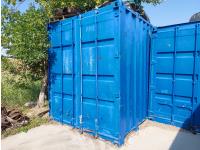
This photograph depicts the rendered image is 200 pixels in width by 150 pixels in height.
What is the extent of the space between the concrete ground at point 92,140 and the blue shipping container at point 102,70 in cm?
26

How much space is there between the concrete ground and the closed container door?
15.1 inches

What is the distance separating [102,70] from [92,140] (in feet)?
6.07

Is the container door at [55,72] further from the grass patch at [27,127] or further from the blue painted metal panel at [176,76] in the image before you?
the blue painted metal panel at [176,76]

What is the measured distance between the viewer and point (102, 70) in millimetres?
5008

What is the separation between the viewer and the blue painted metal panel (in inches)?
223

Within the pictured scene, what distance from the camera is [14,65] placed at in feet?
A: 24.4

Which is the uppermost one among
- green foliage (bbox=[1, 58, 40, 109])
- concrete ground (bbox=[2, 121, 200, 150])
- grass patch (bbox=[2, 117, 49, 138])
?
green foliage (bbox=[1, 58, 40, 109])

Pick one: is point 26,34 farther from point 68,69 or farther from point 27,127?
point 27,127

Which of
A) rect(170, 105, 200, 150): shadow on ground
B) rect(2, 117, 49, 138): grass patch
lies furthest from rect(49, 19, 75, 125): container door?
rect(170, 105, 200, 150): shadow on ground

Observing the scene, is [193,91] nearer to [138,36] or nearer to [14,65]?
[138,36]

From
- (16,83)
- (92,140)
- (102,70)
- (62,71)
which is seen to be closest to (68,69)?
(62,71)

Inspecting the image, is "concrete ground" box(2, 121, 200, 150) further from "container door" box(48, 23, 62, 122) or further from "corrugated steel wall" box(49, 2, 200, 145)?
"container door" box(48, 23, 62, 122)

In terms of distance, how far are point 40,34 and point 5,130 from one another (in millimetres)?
3162

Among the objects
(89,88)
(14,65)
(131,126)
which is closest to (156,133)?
(131,126)
